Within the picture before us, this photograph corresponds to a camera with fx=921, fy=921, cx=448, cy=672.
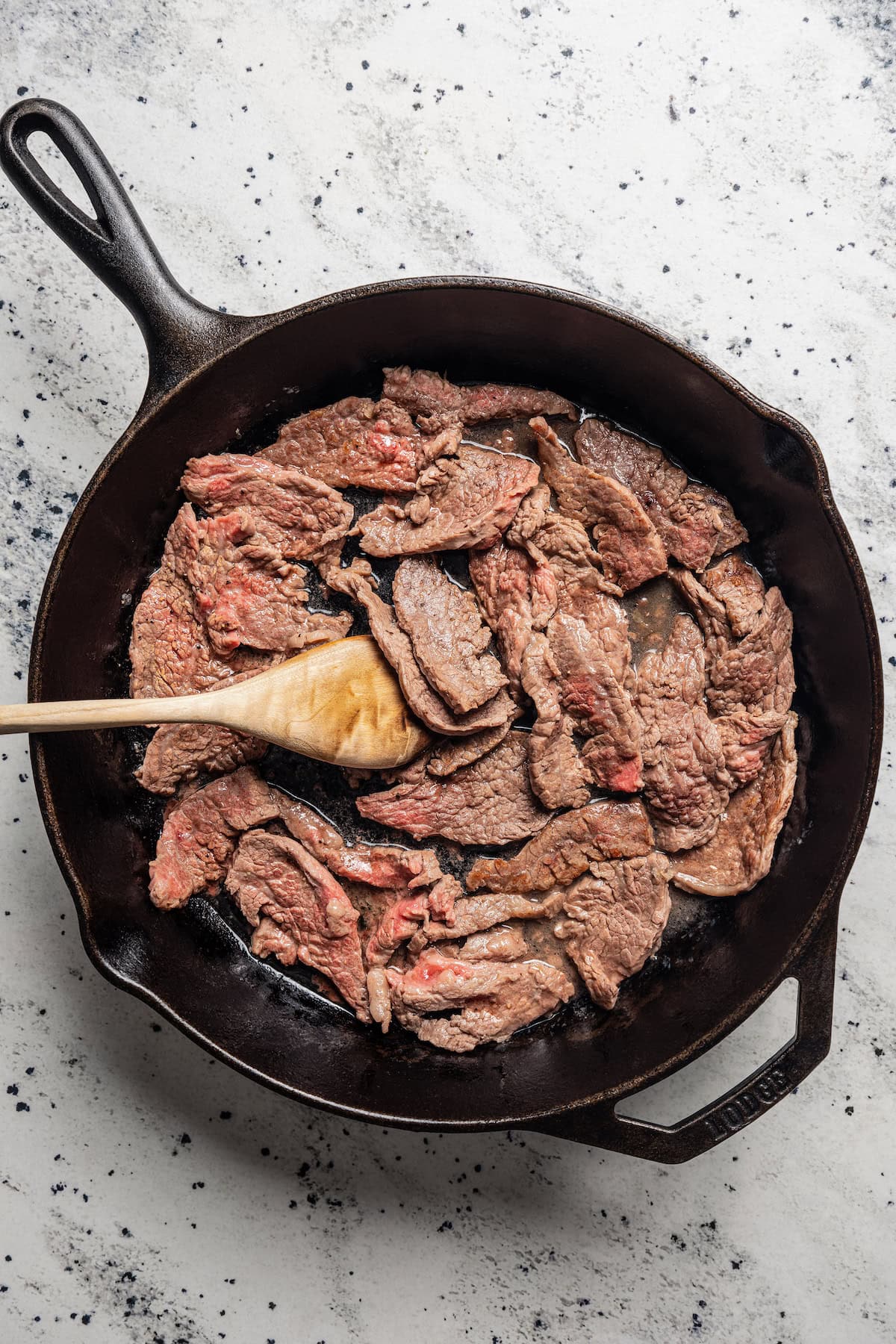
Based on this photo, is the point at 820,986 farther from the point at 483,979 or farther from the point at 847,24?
the point at 847,24

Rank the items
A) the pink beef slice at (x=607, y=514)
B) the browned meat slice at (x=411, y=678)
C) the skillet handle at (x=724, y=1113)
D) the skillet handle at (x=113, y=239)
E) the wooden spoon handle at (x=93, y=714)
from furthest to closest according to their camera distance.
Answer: the pink beef slice at (x=607, y=514) → the browned meat slice at (x=411, y=678) → the skillet handle at (x=724, y=1113) → the skillet handle at (x=113, y=239) → the wooden spoon handle at (x=93, y=714)

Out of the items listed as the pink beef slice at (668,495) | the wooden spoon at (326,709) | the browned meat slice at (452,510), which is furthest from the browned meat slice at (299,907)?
the pink beef slice at (668,495)

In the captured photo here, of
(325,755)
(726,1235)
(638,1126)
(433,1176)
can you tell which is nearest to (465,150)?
(325,755)

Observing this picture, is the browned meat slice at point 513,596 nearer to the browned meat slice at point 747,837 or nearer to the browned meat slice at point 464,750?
the browned meat slice at point 464,750

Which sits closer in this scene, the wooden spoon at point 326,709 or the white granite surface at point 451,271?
the wooden spoon at point 326,709

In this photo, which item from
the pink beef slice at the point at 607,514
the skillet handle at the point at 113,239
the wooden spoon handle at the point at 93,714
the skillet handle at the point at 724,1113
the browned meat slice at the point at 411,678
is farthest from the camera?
the pink beef slice at the point at 607,514
